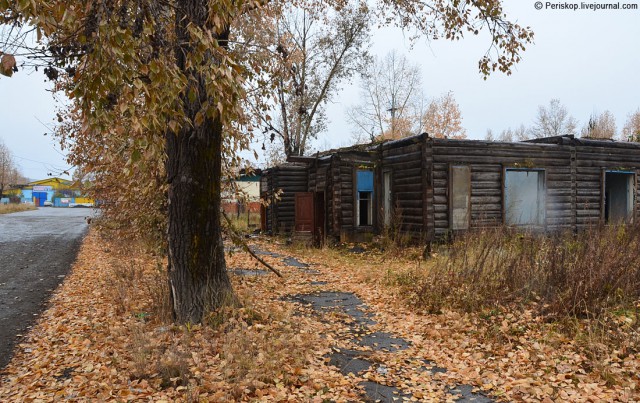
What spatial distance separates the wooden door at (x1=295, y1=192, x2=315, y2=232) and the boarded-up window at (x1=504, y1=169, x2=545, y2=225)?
6.88 meters

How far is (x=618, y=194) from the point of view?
1833cm

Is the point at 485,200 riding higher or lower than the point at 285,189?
lower

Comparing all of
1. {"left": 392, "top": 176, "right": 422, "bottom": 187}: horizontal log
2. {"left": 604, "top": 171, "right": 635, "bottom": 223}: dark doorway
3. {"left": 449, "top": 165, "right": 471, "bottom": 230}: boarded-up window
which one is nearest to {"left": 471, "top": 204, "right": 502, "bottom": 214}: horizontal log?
{"left": 449, "top": 165, "right": 471, "bottom": 230}: boarded-up window

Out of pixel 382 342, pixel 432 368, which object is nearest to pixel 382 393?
pixel 432 368

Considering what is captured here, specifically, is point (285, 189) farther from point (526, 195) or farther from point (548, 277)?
point (548, 277)

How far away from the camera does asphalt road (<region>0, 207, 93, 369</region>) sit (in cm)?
715

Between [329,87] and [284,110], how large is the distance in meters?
3.33

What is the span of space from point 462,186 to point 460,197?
0.35m

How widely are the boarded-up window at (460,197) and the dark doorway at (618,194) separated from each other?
6.41 m

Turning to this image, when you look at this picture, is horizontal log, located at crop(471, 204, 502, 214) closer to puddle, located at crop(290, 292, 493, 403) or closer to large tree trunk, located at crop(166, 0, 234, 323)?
puddle, located at crop(290, 292, 493, 403)

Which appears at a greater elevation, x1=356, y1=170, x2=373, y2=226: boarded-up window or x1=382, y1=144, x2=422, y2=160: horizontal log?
x1=382, y1=144, x2=422, y2=160: horizontal log

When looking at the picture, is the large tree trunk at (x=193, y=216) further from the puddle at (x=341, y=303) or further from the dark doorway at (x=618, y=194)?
the dark doorway at (x=618, y=194)

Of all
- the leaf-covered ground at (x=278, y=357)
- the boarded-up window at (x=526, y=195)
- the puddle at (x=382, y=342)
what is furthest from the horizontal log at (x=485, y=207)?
the puddle at (x=382, y=342)

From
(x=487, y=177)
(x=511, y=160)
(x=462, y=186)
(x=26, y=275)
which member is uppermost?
(x=511, y=160)
